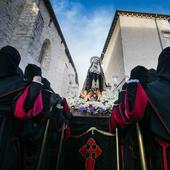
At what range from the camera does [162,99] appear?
1631 mm

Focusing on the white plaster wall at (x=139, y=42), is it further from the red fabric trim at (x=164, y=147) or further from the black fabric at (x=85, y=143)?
the red fabric trim at (x=164, y=147)

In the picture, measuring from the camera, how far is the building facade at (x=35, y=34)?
576 centimetres

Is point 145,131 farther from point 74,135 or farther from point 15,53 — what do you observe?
point 15,53

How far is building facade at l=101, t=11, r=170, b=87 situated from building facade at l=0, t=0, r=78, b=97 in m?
3.99

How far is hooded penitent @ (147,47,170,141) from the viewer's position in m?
1.57

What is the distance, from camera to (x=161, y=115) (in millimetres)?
1596

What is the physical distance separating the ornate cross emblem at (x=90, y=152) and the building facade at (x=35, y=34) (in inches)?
168

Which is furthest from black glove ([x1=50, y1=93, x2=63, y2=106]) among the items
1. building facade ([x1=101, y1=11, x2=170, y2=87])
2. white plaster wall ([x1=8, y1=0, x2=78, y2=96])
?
building facade ([x1=101, y1=11, x2=170, y2=87])

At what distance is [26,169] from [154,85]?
82.7 inches

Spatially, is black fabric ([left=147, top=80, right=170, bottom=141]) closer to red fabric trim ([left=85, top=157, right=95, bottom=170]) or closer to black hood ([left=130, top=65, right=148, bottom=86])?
black hood ([left=130, top=65, right=148, bottom=86])

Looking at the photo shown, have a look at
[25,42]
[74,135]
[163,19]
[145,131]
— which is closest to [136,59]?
[163,19]

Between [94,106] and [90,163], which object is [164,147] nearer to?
[90,163]

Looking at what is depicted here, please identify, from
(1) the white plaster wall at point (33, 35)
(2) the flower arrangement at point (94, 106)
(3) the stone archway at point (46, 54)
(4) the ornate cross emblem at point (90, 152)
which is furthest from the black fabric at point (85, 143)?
(3) the stone archway at point (46, 54)

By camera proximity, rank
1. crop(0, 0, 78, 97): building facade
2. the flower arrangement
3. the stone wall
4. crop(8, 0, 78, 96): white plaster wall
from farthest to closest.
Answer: crop(8, 0, 78, 96): white plaster wall
crop(0, 0, 78, 97): building facade
the stone wall
the flower arrangement
